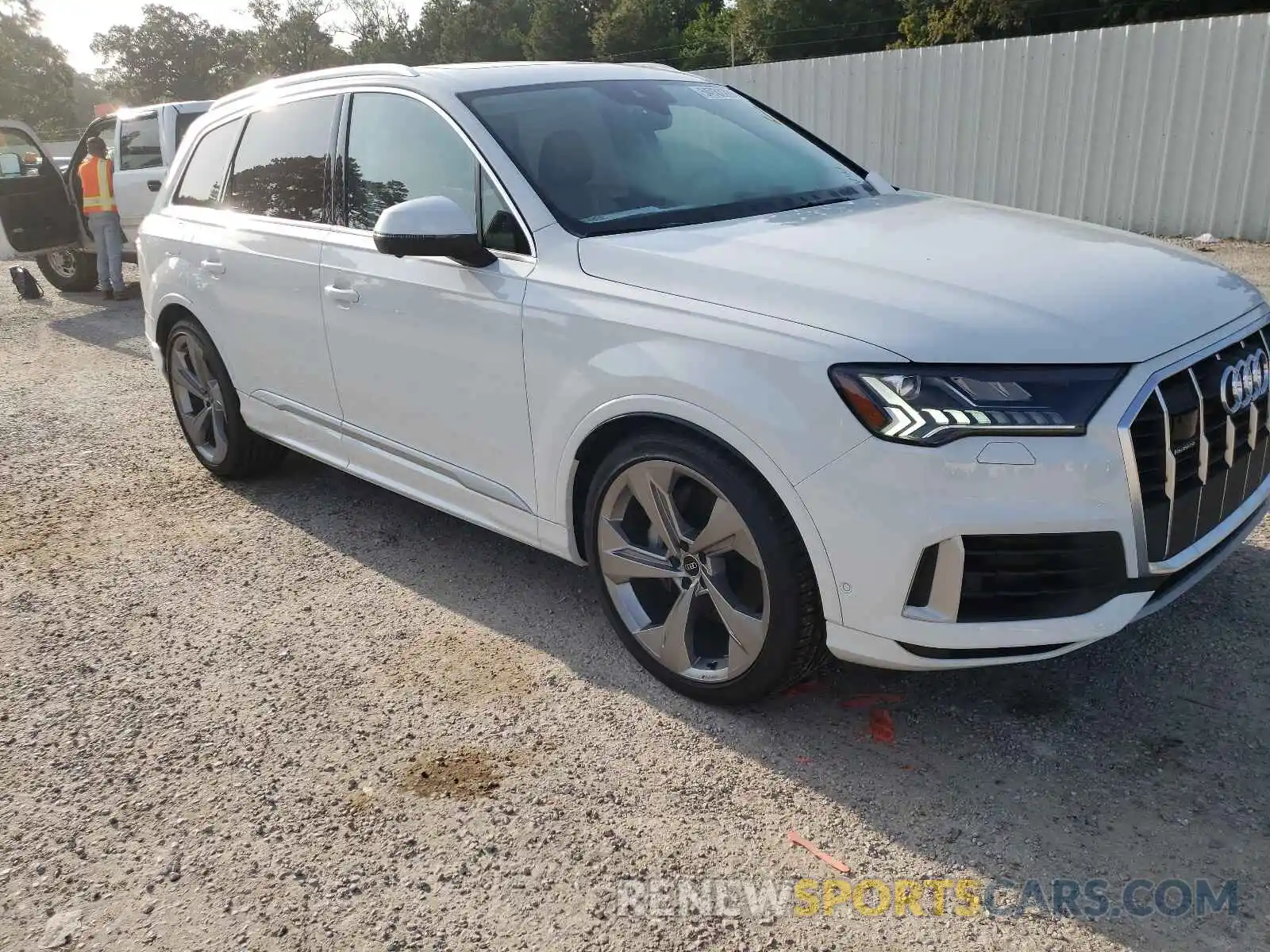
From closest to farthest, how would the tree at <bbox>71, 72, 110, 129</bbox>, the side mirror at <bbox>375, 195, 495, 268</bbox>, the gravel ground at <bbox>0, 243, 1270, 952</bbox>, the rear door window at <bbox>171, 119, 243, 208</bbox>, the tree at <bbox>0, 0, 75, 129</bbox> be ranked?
the gravel ground at <bbox>0, 243, 1270, 952</bbox>, the side mirror at <bbox>375, 195, 495, 268</bbox>, the rear door window at <bbox>171, 119, 243, 208</bbox>, the tree at <bbox>0, 0, 75, 129</bbox>, the tree at <bbox>71, 72, 110, 129</bbox>

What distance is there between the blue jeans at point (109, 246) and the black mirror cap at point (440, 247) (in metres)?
9.72

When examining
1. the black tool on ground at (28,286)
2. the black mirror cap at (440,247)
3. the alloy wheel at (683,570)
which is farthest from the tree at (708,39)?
the alloy wheel at (683,570)

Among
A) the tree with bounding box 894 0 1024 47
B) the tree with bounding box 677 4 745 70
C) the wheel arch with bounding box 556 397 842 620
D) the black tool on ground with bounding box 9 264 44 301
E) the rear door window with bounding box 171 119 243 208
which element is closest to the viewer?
the wheel arch with bounding box 556 397 842 620

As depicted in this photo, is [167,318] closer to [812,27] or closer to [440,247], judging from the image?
[440,247]

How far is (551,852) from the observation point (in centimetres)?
258

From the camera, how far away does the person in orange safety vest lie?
11242mm

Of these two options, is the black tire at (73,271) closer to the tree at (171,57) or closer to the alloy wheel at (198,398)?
the alloy wheel at (198,398)

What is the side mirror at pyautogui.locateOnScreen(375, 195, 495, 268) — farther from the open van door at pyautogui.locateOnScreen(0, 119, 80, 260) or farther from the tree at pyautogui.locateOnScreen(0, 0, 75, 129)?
the tree at pyautogui.locateOnScreen(0, 0, 75, 129)

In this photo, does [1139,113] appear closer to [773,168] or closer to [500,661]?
[773,168]

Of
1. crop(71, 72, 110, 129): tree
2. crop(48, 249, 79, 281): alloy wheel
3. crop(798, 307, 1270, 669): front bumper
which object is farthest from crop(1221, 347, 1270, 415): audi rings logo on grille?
crop(71, 72, 110, 129): tree

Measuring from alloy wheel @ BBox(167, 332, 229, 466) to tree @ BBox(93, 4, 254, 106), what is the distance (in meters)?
96.8

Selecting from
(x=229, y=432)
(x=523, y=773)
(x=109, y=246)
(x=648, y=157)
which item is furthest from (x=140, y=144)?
(x=523, y=773)

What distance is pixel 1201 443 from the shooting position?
263 cm

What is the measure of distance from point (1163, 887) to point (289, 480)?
14.4 feet
